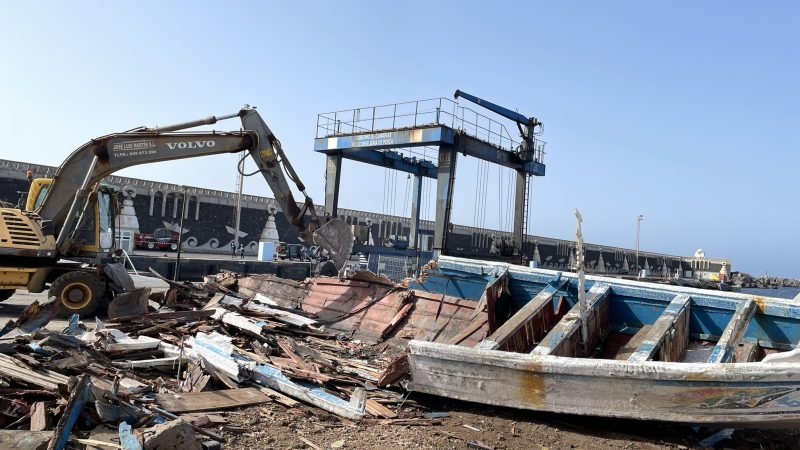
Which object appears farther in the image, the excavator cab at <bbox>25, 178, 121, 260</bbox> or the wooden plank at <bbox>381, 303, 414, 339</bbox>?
the excavator cab at <bbox>25, 178, 121, 260</bbox>

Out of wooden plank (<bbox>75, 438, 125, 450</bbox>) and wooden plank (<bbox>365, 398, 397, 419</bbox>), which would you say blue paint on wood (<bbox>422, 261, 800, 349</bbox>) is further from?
wooden plank (<bbox>75, 438, 125, 450</bbox>)

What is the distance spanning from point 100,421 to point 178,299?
23.6 ft

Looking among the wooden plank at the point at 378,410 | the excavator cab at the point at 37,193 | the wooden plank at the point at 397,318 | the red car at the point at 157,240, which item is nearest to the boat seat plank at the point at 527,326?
the wooden plank at the point at 378,410

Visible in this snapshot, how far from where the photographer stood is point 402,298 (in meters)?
10.1

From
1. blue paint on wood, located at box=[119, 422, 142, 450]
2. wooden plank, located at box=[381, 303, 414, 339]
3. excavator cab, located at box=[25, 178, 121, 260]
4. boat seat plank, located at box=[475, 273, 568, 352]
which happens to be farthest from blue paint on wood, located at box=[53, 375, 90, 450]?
excavator cab, located at box=[25, 178, 121, 260]

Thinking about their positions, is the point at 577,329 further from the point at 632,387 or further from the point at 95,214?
the point at 95,214

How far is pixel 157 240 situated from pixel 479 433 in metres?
30.3

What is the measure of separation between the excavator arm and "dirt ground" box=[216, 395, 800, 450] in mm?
6467

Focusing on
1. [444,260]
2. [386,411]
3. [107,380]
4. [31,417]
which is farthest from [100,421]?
[444,260]

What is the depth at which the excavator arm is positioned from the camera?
11.6 metres

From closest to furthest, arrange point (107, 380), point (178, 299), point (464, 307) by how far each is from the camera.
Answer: point (107, 380) → point (464, 307) → point (178, 299)

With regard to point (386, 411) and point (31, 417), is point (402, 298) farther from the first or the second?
point (31, 417)

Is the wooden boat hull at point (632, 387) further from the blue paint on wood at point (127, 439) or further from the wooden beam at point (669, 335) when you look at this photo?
the blue paint on wood at point (127, 439)

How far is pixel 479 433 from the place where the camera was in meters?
5.84
